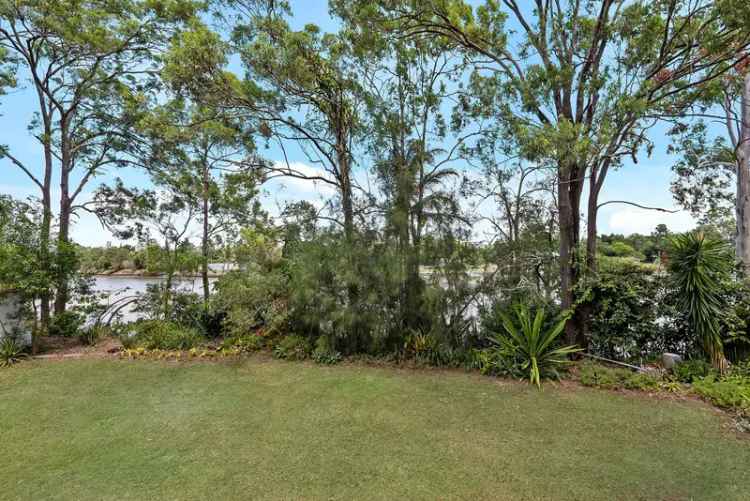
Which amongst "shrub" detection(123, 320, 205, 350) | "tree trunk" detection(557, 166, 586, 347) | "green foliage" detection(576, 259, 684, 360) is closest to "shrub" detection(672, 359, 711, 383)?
"green foliage" detection(576, 259, 684, 360)

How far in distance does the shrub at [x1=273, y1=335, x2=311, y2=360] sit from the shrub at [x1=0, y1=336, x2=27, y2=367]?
3.61 meters

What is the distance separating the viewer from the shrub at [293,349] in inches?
185

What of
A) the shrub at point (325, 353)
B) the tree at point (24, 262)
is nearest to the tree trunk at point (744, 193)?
the shrub at point (325, 353)

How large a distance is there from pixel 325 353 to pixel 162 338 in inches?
109

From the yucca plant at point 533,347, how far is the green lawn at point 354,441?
287 mm

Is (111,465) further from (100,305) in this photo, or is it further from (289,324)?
(100,305)

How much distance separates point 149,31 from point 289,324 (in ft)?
21.9

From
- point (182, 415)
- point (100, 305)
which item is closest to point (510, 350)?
point (182, 415)

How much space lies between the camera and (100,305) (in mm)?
5809

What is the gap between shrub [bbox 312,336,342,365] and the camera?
448 centimetres

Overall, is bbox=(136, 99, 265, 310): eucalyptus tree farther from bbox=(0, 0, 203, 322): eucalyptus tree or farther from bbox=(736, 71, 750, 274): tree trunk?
bbox=(736, 71, 750, 274): tree trunk

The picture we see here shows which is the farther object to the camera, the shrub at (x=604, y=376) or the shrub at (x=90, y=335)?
the shrub at (x=90, y=335)

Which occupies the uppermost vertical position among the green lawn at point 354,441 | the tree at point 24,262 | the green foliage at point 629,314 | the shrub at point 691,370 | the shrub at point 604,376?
the tree at point 24,262

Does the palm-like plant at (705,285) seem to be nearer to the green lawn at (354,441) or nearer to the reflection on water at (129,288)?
the green lawn at (354,441)
